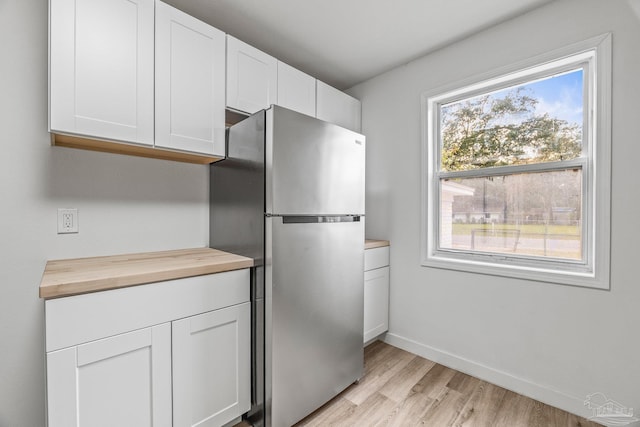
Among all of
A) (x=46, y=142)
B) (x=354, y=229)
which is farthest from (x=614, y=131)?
(x=46, y=142)

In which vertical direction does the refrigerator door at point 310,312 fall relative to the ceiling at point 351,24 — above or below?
below

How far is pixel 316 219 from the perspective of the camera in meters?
1.59

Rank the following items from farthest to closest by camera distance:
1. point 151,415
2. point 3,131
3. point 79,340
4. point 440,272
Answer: point 440,272 → point 3,131 → point 151,415 → point 79,340

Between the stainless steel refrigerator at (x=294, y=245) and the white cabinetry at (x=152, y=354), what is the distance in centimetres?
13

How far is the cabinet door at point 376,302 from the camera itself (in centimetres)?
225

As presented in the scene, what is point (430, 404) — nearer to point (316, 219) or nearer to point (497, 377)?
point (497, 377)

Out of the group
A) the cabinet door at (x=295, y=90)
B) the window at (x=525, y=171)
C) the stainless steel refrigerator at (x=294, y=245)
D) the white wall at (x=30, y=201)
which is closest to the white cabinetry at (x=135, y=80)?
the white wall at (x=30, y=201)

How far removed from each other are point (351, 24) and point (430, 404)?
100 inches

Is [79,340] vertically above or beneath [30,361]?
above

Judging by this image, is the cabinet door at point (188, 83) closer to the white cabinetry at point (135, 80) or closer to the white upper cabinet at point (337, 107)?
the white cabinetry at point (135, 80)

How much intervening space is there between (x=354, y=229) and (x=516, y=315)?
1223mm

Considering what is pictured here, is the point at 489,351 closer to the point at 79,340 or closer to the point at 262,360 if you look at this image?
the point at 262,360

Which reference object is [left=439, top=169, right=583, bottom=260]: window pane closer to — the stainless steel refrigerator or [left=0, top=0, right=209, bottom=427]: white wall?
the stainless steel refrigerator

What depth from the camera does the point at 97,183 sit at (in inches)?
60.5
